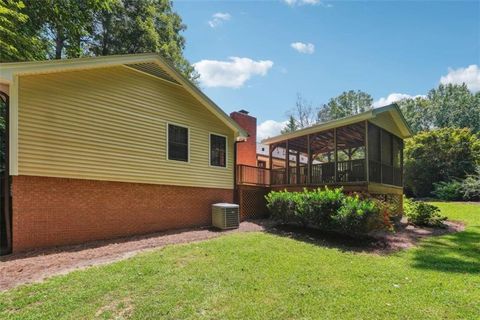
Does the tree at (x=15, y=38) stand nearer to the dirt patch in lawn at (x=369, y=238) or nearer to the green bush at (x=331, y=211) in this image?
the green bush at (x=331, y=211)

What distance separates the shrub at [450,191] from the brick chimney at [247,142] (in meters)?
14.0

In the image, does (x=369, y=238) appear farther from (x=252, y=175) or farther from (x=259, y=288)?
(x=252, y=175)

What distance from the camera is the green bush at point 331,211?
26.9ft

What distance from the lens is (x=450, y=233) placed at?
1019cm

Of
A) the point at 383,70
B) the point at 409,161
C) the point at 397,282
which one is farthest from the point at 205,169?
the point at 409,161

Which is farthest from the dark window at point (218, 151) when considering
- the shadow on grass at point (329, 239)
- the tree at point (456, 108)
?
the tree at point (456, 108)

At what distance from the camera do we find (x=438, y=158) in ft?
76.3

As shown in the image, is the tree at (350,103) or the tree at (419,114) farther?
the tree at (350,103)

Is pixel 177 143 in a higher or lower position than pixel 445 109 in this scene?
lower

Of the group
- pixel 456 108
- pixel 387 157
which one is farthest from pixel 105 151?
pixel 456 108

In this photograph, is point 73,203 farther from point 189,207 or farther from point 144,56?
point 144,56

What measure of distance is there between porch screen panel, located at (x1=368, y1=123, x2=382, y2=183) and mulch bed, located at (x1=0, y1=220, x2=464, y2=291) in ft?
7.27

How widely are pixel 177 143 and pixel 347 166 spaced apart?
696 cm

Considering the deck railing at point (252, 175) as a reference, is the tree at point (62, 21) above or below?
above
